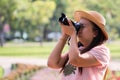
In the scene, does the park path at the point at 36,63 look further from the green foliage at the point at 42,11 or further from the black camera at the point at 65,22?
the black camera at the point at 65,22

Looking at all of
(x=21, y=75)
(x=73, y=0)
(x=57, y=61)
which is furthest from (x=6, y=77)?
(x=57, y=61)

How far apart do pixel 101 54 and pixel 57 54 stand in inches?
7.5

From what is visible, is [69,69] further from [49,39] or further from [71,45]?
[49,39]

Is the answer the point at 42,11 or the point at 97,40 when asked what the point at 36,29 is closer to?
the point at 42,11

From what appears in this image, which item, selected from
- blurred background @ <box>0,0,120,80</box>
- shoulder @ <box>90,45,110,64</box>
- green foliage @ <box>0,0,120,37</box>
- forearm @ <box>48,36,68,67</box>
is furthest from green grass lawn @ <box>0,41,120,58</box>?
shoulder @ <box>90,45,110,64</box>

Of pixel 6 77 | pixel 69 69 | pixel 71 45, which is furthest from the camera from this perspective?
pixel 6 77

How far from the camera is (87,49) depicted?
1.64 m

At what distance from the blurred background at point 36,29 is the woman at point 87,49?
2.64 metres

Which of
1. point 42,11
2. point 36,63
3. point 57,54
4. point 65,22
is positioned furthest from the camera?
point 36,63

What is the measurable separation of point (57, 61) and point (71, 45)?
0.19 m

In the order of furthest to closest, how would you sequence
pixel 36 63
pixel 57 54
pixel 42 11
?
pixel 36 63 < pixel 42 11 < pixel 57 54

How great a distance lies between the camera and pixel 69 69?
5.50 feet

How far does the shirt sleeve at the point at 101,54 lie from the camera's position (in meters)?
1.62

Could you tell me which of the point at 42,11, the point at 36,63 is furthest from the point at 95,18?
the point at 36,63
